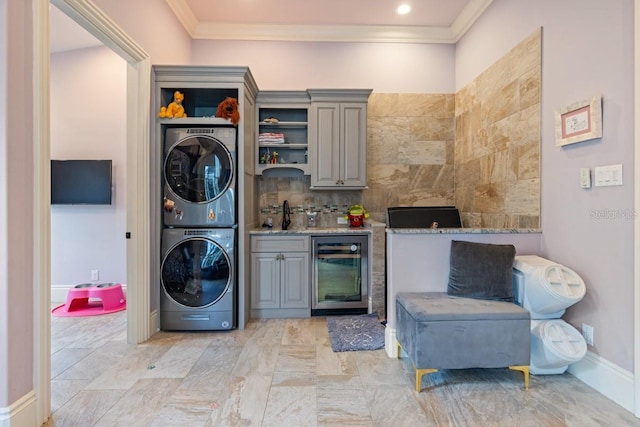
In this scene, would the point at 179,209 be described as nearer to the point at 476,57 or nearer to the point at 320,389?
the point at 320,389

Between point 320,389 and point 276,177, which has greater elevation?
point 276,177

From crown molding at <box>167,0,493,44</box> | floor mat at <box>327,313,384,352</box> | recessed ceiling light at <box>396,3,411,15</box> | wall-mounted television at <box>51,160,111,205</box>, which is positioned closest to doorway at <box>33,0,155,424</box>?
crown molding at <box>167,0,493,44</box>

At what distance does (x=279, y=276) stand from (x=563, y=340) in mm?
2337

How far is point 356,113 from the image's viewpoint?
3617mm

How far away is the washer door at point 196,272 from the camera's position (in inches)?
116

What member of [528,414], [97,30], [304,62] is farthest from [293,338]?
[304,62]

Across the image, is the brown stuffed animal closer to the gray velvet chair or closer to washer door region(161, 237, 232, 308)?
washer door region(161, 237, 232, 308)

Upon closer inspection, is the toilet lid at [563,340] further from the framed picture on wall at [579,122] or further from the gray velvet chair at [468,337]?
the framed picture on wall at [579,122]

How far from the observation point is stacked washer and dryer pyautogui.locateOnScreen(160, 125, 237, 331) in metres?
2.94

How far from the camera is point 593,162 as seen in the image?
6.64 feet

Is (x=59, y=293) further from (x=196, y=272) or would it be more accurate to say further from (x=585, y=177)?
(x=585, y=177)

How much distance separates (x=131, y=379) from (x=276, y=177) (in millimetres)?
2465

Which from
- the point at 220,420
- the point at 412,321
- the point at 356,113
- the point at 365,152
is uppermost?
the point at 356,113

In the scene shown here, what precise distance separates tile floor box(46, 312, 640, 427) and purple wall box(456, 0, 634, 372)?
1.81 ft
